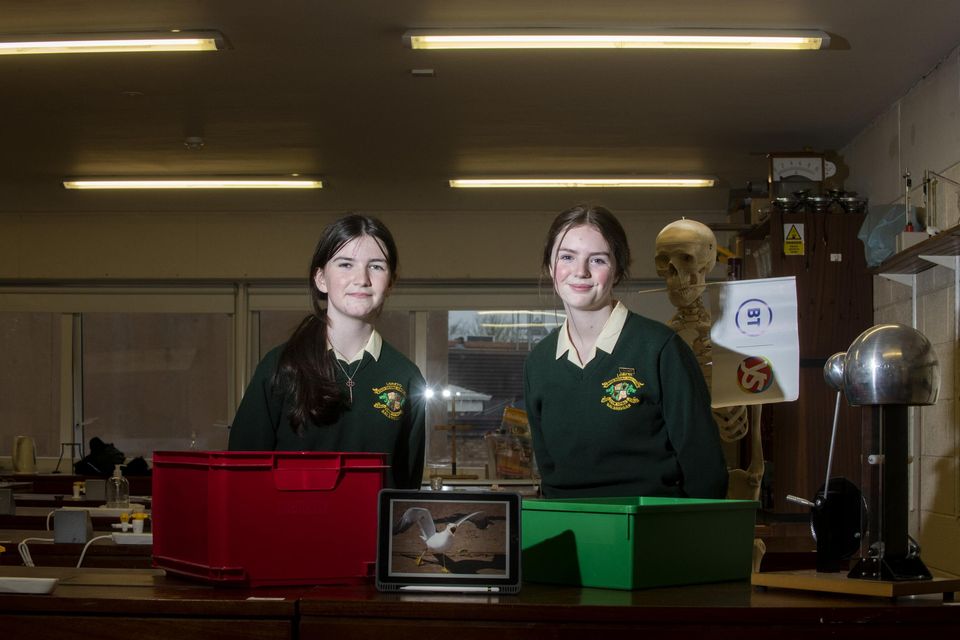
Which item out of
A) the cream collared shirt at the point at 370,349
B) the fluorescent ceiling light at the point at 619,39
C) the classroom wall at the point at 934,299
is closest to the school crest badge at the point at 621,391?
the cream collared shirt at the point at 370,349

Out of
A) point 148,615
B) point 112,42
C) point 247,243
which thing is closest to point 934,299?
point 112,42

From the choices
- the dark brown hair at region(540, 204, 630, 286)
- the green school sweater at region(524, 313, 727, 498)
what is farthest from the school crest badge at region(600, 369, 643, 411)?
the dark brown hair at region(540, 204, 630, 286)

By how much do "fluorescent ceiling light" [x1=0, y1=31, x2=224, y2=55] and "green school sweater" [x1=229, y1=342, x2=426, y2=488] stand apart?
3148mm

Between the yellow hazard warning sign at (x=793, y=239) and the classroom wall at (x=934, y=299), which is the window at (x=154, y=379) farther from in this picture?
the classroom wall at (x=934, y=299)

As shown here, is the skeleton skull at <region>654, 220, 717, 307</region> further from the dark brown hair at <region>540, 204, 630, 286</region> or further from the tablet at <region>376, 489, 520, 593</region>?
the tablet at <region>376, 489, 520, 593</region>

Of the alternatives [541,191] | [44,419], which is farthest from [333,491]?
[44,419]

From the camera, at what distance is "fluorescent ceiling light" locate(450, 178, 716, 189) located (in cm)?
820

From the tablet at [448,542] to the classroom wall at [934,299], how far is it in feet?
14.1

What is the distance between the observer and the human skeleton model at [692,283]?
4.15m

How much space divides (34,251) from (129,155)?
2633mm

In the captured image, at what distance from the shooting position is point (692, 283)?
4.15 metres

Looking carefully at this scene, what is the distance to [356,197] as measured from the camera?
30.0 feet

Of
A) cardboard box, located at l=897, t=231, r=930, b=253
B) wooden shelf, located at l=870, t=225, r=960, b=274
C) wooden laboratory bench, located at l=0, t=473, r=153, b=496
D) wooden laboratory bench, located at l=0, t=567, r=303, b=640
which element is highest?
cardboard box, located at l=897, t=231, r=930, b=253

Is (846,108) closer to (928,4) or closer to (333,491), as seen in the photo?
(928,4)
